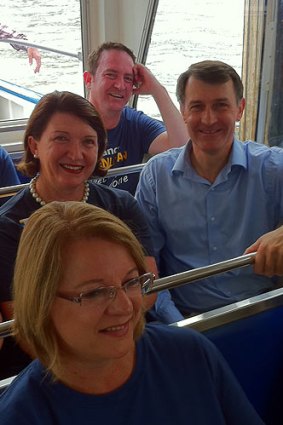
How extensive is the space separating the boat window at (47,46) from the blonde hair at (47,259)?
10.1 feet

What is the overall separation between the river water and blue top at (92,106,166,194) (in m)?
0.56

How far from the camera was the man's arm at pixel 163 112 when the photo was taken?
276 centimetres

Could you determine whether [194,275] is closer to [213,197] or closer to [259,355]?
[259,355]

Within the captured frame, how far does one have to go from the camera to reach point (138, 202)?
1.92 meters

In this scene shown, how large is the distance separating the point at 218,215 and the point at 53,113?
0.64 meters

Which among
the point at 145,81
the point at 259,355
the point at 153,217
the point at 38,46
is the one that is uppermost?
the point at 38,46

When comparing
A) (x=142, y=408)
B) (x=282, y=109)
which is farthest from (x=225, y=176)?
(x=282, y=109)

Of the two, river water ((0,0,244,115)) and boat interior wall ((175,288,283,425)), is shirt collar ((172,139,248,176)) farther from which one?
river water ((0,0,244,115))

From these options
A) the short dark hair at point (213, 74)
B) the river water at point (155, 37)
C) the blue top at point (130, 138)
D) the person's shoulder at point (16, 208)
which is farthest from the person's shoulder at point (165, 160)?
the river water at point (155, 37)

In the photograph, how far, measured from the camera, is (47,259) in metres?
0.91

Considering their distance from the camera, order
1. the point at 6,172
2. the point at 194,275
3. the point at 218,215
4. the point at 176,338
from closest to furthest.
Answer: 1. the point at 176,338
2. the point at 194,275
3. the point at 218,215
4. the point at 6,172

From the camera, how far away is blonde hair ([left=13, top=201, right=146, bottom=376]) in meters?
0.91

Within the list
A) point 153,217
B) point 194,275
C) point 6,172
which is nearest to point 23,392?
point 194,275

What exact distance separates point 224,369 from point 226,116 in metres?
1.03
